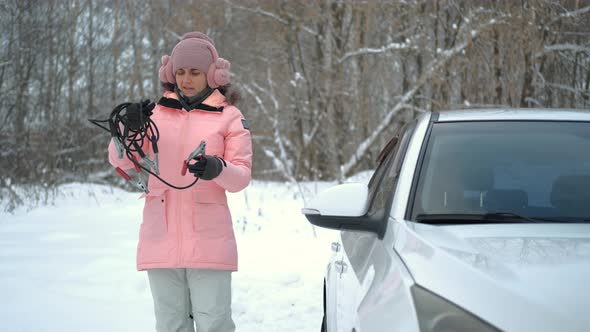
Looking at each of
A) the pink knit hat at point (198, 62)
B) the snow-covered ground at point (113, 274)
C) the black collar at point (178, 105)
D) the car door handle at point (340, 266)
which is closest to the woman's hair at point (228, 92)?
the pink knit hat at point (198, 62)

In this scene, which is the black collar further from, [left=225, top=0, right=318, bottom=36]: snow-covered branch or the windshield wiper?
[left=225, top=0, right=318, bottom=36]: snow-covered branch

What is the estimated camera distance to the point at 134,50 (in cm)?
1969

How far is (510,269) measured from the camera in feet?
5.26

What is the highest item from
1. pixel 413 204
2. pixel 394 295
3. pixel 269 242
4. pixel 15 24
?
pixel 15 24

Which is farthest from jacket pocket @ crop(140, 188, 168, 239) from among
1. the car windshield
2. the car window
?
the car windshield

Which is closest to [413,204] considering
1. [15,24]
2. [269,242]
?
[269,242]

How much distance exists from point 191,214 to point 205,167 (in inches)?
13.6

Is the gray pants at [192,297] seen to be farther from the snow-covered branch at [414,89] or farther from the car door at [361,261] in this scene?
the snow-covered branch at [414,89]

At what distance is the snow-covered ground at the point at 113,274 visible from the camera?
4688 mm

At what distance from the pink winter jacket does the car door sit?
1.76ft

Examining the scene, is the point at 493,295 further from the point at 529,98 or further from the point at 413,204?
the point at 529,98

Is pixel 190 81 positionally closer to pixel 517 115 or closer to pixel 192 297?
pixel 192 297

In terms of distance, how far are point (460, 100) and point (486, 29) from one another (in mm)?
→ 1776

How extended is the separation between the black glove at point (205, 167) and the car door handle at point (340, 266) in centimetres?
65
